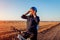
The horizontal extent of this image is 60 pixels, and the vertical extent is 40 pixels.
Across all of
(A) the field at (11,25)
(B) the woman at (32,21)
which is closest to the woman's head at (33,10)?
(B) the woman at (32,21)

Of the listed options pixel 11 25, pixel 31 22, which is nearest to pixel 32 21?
pixel 31 22

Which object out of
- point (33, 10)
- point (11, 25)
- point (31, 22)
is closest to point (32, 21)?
point (31, 22)

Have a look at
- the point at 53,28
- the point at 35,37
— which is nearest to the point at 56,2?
the point at 53,28

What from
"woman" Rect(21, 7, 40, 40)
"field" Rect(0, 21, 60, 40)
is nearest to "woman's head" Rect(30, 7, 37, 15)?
"woman" Rect(21, 7, 40, 40)

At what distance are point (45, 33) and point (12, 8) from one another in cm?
56

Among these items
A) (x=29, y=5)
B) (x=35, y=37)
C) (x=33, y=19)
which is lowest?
(x=35, y=37)

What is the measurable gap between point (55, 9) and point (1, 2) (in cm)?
74

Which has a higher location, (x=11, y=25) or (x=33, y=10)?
(x=33, y=10)

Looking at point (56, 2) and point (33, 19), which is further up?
point (56, 2)

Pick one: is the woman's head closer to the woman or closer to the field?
the woman

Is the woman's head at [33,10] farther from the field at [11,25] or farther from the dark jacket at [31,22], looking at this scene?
the field at [11,25]

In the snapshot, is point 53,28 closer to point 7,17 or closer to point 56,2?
point 56,2

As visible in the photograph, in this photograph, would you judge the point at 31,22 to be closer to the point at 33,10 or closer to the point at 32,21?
the point at 32,21

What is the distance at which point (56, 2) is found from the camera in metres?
2.73
